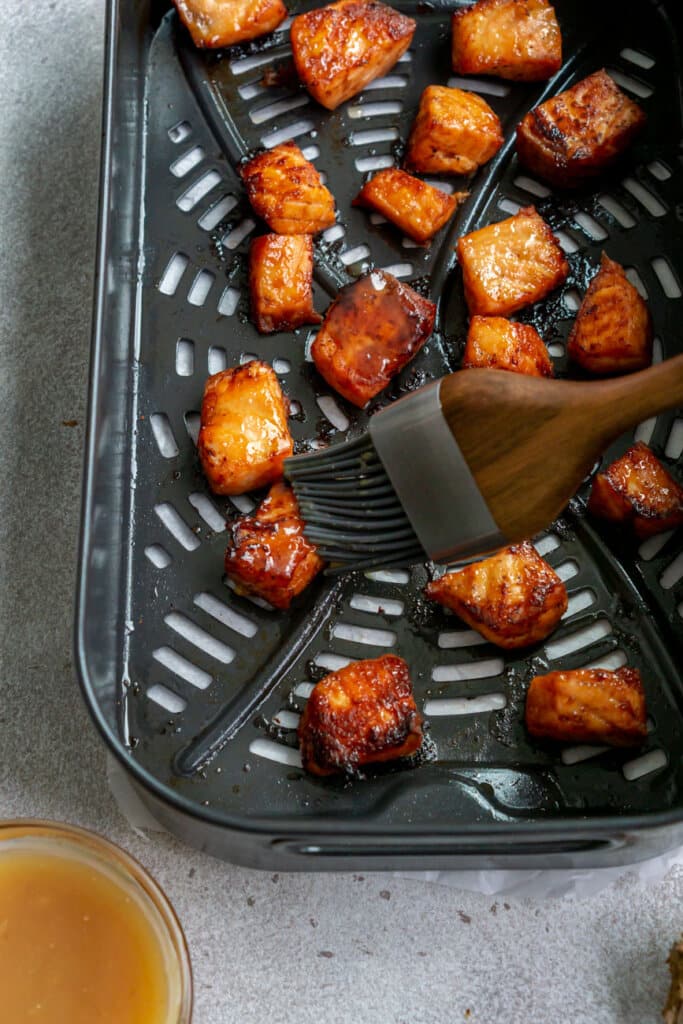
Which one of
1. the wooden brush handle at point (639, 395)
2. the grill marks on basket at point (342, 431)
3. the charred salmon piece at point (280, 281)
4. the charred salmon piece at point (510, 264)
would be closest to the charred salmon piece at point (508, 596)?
the grill marks on basket at point (342, 431)

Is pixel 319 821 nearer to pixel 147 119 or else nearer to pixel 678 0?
pixel 147 119

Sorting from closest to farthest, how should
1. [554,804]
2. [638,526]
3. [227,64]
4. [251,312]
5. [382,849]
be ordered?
[382,849]
[554,804]
[638,526]
[251,312]
[227,64]

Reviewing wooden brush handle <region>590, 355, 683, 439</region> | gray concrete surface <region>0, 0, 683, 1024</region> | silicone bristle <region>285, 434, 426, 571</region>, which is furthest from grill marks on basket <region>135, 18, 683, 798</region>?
wooden brush handle <region>590, 355, 683, 439</region>

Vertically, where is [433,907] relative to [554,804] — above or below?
below

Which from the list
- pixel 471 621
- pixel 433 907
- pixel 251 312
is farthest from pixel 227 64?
pixel 433 907

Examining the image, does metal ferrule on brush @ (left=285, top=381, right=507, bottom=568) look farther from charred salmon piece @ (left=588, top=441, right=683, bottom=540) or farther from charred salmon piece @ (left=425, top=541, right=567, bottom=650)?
charred salmon piece @ (left=588, top=441, right=683, bottom=540)

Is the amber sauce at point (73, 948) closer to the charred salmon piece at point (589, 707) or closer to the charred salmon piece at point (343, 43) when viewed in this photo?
the charred salmon piece at point (589, 707)

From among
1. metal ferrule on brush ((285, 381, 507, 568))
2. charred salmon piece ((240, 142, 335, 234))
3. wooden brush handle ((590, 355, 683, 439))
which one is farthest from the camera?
charred salmon piece ((240, 142, 335, 234))

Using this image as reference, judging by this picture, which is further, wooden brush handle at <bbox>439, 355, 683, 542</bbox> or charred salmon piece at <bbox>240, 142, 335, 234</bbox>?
charred salmon piece at <bbox>240, 142, 335, 234</bbox>
